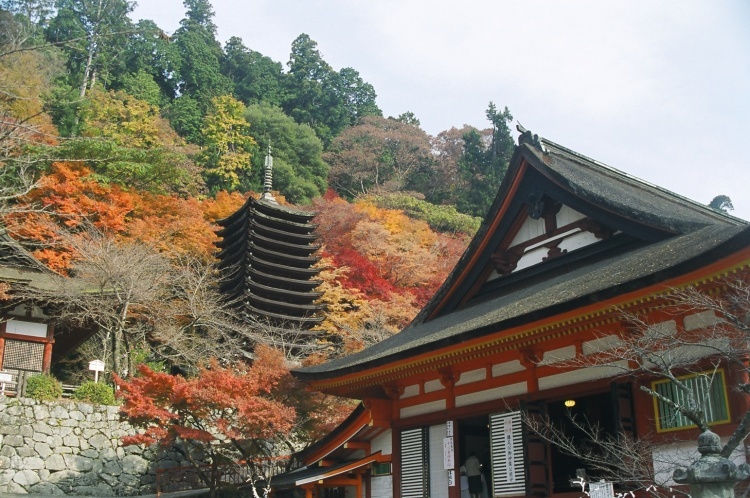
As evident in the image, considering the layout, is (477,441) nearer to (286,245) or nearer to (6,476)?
(6,476)

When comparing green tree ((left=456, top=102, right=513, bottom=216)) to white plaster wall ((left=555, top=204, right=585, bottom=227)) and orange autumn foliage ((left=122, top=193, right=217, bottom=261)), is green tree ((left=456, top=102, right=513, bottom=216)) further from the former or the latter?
white plaster wall ((left=555, top=204, right=585, bottom=227))

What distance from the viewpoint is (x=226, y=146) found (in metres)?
48.2

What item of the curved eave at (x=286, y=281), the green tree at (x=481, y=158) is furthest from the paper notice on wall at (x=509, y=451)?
the green tree at (x=481, y=158)

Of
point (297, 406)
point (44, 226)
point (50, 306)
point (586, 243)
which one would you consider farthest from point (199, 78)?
point (586, 243)

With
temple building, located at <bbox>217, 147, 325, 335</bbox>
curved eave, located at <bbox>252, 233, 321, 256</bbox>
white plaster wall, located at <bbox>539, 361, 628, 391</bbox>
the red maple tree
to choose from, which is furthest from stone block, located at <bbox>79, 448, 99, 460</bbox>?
white plaster wall, located at <bbox>539, 361, 628, 391</bbox>

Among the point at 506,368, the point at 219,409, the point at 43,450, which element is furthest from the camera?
the point at 43,450

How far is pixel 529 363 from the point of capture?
34.9 ft

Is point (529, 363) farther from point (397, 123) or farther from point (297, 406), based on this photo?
point (397, 123)

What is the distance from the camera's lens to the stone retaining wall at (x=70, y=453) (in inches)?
810

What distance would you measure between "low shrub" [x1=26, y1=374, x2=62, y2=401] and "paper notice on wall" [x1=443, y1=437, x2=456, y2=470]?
561 inches

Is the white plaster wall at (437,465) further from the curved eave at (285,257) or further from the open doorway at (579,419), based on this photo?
the curved eave at (285,257)

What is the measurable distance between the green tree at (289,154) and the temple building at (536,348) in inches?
1343

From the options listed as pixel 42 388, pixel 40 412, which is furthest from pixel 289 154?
pixel 40 412

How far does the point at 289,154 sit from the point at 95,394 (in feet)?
98.4
